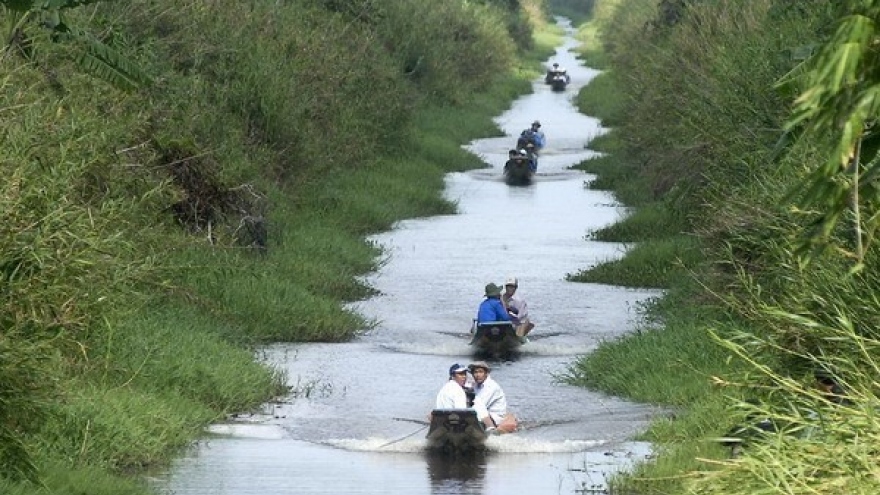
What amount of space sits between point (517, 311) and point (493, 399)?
228 inches

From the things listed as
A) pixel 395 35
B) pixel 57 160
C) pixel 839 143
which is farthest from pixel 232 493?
pixel 395 35

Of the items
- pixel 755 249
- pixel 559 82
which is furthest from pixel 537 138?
pixel 755 249

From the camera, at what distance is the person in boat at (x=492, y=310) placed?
2308 centimetres

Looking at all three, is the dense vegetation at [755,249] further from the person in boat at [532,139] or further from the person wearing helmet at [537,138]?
the person wearing helmet at [537,138]

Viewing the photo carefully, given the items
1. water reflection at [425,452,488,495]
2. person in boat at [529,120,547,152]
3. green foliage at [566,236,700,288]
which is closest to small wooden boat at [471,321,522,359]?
green foliage at [566,236,700,288]

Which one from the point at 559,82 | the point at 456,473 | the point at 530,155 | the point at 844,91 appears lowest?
the point at 456,473

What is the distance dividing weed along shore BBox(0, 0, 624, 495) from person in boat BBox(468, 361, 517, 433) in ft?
6.67

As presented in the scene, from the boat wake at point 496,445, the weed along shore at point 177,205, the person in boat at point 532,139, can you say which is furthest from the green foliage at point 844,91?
the person in boat at point 532,139

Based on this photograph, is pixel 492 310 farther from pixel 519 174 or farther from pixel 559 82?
pixel 559 82

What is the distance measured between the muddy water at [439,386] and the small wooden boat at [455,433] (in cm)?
18

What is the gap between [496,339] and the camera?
75.0 ft

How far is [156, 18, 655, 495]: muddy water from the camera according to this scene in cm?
1551

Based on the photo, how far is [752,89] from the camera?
2262 centimetres

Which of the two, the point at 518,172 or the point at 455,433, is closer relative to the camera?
the point at 455,433
